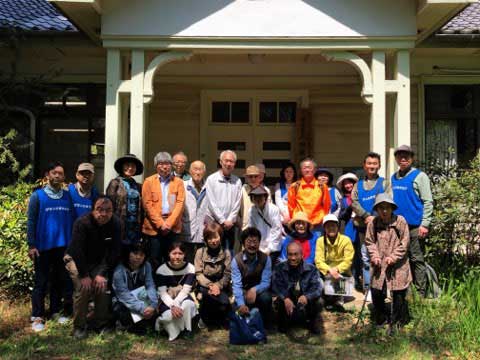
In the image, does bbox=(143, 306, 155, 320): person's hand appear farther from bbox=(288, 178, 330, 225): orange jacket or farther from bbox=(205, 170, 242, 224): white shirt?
bbox=(288, 178, 330, 225): orange jacket

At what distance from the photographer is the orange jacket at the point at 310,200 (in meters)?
5.96

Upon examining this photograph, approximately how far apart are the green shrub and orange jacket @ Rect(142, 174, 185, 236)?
1.54 meters

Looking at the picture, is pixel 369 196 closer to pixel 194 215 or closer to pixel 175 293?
pixel 194 215

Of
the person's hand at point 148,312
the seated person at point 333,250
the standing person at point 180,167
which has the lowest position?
the person's hand at point 148,312

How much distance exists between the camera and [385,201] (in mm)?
5020

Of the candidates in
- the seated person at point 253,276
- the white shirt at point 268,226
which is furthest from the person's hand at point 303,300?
the white shirt at point 268,226

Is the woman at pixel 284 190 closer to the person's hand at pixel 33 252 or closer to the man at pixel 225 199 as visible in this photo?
the man at pixel 225 199

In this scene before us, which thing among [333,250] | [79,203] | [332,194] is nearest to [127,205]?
[79,203]

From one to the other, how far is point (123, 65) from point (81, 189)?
2.31m

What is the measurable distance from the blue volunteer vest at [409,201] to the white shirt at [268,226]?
1.35 m

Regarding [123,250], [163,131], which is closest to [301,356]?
[123,250]

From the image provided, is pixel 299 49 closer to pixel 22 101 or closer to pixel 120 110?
pixel 120 110

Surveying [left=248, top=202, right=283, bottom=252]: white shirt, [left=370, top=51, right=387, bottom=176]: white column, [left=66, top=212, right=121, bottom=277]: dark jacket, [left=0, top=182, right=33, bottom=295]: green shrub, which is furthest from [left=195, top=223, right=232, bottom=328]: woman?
[left=370, top=51, right=387, bottom=176]: white column

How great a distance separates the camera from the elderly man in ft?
18.4
